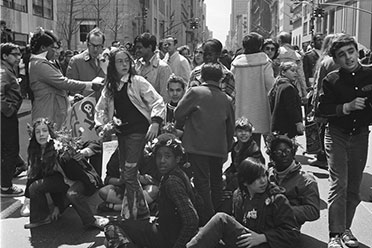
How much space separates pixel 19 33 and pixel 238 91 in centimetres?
2249

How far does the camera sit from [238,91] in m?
7.61

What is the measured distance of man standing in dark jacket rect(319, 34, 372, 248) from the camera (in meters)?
4.97

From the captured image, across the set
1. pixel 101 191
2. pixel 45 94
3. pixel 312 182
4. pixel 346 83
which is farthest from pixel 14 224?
pixel 346 83

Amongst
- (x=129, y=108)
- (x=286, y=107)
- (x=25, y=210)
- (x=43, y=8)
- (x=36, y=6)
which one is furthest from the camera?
(x=43, y=8)

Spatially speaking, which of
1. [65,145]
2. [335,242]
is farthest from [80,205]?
[335,242]

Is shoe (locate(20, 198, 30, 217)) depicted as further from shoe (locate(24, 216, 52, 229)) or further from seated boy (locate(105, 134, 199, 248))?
seated boy (locate(105, 134, 199, 248))

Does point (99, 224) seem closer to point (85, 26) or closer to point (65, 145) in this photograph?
point (65, 145)

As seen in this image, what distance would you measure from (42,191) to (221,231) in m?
2.19

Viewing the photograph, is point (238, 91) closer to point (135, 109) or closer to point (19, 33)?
point (135, 109)

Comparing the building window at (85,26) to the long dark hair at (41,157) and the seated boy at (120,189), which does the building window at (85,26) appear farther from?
the long dark hair at (41,157)

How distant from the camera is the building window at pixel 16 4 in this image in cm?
2588

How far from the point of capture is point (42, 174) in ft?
19.6

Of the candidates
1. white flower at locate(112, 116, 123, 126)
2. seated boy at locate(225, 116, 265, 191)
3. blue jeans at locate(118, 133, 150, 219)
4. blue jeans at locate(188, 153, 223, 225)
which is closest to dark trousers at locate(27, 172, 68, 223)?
blue jeans at locate(118, 133, 150, 219)

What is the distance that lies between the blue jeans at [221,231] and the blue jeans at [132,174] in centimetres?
127
